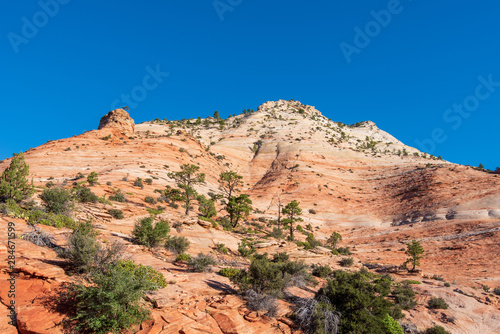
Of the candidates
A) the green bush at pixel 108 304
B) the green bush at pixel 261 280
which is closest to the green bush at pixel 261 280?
the green bush at pixel 261 280

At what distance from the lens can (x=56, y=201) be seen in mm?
17438

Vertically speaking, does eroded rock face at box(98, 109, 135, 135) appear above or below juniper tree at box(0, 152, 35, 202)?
above

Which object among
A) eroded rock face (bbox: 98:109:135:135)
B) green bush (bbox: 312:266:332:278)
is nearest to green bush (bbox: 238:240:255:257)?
green bush (bbox: 312:266:332:278)

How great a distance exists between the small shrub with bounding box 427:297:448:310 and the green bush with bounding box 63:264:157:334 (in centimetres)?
1522

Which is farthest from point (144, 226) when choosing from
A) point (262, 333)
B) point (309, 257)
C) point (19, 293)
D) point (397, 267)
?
point (397, 267)

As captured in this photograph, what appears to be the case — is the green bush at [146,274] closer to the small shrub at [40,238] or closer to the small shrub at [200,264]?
the small shrub at [200,264]

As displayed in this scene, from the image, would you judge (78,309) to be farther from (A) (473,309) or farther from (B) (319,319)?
(A) (473,309)

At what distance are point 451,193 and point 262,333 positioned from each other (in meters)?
47.7

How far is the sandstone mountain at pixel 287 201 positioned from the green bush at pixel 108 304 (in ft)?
1.88

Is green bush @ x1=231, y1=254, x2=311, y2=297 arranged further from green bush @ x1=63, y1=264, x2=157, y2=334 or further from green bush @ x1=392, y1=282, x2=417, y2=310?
green bush @ x1=392, y1=282, x2=417, y2=310

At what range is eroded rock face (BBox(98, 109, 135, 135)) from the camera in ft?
218

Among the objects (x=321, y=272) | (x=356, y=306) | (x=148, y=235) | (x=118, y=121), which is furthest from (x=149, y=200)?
(x=118, y=121)

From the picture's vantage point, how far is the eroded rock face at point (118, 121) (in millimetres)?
66438

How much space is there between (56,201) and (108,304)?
13748 millimetres
